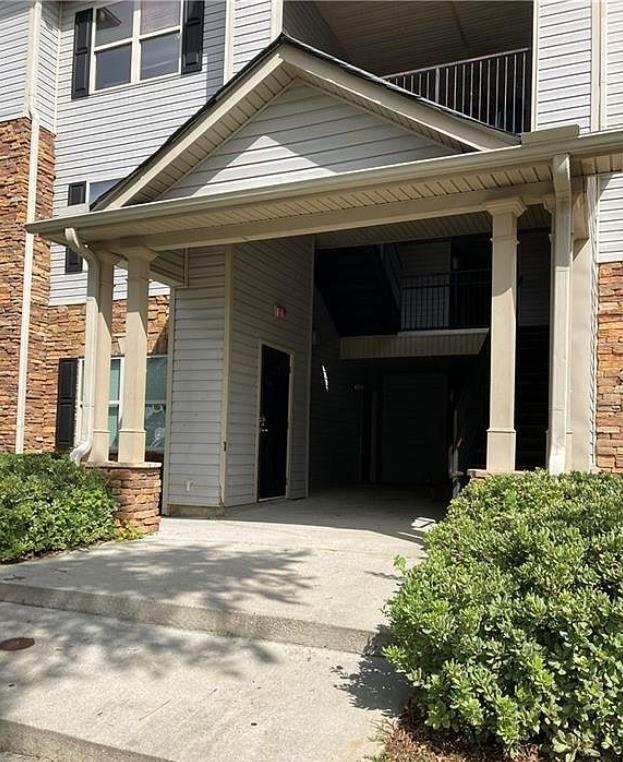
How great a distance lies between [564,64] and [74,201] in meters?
7.49

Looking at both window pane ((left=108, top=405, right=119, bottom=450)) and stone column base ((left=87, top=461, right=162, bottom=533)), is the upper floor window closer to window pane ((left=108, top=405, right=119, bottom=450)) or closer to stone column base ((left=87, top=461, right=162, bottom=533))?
window pane ((left=108, top=405, right=119, bottom=450))

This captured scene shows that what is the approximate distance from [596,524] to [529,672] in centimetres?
95

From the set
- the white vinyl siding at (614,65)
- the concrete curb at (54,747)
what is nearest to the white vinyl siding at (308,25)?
the white vinyl siding at (614,65)

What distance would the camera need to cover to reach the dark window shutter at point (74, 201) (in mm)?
10664

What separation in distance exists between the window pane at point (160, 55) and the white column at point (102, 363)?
481 centimetres

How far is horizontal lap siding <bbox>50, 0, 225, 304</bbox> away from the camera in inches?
392

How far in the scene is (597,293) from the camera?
25.6 ft

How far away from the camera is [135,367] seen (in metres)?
6.87

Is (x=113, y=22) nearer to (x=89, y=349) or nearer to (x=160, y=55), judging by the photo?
(x=160, y=55)

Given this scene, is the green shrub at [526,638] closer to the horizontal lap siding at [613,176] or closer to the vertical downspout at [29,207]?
the horizontal lap siding at [613,176]

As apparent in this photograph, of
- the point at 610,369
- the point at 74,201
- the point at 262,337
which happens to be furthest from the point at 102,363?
the point at 610,369

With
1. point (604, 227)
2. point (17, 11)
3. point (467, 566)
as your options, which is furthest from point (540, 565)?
point (17, 11)

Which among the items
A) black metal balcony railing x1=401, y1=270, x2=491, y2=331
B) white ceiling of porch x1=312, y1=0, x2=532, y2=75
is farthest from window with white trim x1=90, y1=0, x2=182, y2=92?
black metal balcony railing x1=401, y1=270, x2=491, y2=331

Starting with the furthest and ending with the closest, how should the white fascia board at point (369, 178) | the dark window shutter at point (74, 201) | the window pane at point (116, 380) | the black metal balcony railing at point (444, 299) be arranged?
1. the black metal balcony railing at point (444, 299)
2. the dark window shutter at point (74, 201)
3. the window pane at point (116, 380)
4. the white fascia board at point (369, 178)
